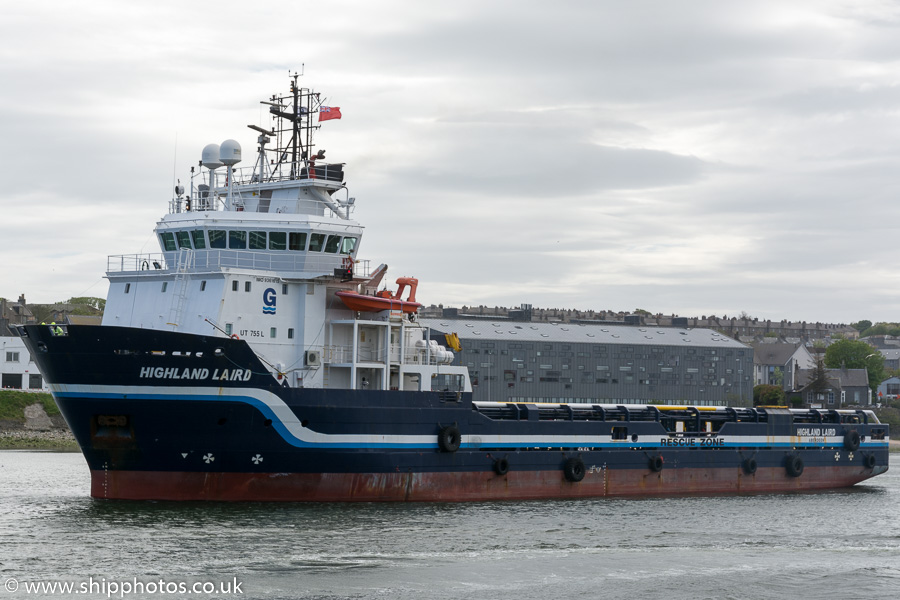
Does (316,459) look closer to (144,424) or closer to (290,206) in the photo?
(144,424)

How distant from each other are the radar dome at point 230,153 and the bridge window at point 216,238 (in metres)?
2.09

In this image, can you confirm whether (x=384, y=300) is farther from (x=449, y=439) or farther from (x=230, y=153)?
(x=230, y=153)

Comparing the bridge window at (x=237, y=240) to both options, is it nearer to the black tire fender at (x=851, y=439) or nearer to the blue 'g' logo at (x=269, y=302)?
the blue 'g' logo at (x=269, y=302)

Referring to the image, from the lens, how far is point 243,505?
93.7 feet

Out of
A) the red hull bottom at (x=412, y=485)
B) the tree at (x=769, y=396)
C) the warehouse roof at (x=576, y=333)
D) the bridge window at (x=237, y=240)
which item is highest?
the warehouse roof at (x=576, y=333)

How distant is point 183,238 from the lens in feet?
105

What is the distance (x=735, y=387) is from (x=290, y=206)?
59.7m

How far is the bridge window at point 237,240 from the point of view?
31675mm

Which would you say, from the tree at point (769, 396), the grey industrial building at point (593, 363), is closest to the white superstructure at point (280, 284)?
the grey industrial building at point (593, 363)

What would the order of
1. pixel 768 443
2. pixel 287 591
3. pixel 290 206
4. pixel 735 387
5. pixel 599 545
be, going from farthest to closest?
pixel 735 387, pixel 768 443, pixel 290 206, pixel 599 545, pixel 287 591

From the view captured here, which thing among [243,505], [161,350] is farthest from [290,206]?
[243,505]

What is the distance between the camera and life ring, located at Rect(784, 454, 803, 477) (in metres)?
40.2

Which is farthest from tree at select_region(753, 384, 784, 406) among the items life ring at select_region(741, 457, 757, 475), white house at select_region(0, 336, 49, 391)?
life ring at select_region(741, 457, 757, 475)

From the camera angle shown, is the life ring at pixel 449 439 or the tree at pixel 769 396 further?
the tree at pixel 769 396
